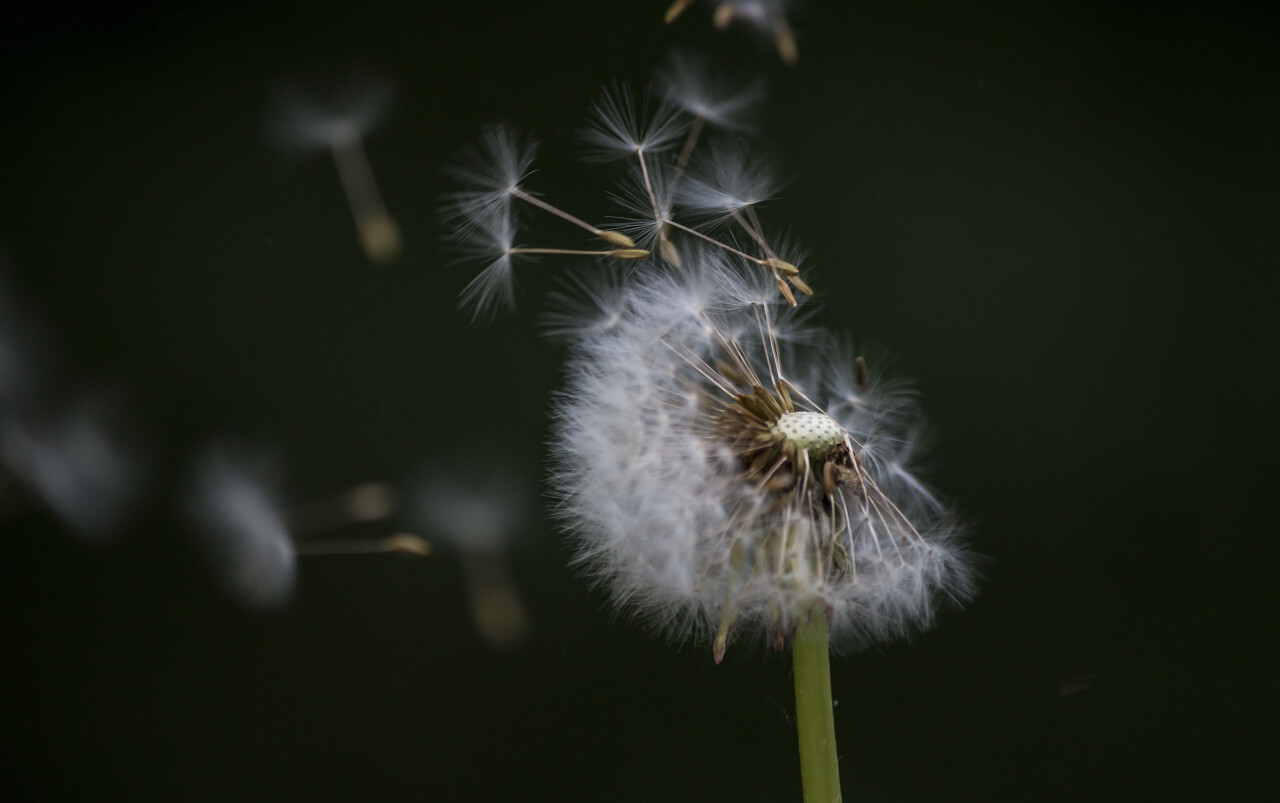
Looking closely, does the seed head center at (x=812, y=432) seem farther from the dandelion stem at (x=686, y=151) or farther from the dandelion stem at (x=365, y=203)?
the dandelion stem at (x=365, y=203)

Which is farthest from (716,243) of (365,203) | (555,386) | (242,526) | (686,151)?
(242,526)

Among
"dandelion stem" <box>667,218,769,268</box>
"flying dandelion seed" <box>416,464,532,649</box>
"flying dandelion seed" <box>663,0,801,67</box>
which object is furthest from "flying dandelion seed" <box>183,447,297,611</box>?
"flying dandelion seed" <box>663,0,801,67</box>

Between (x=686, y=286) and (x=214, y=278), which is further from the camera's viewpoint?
(x=214, y=278)

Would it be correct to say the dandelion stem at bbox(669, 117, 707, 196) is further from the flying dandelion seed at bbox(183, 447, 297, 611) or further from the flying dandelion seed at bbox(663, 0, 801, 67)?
the flying dandelion seed at bbox(183, 447, 297, 611)

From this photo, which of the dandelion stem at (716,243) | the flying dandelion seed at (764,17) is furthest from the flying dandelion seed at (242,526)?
the flying dandelion seed at (764,17)

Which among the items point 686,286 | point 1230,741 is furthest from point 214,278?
point 1230,741

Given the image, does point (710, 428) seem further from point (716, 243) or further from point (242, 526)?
point (242, 526)

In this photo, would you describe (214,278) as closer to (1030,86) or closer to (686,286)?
(686,286)
